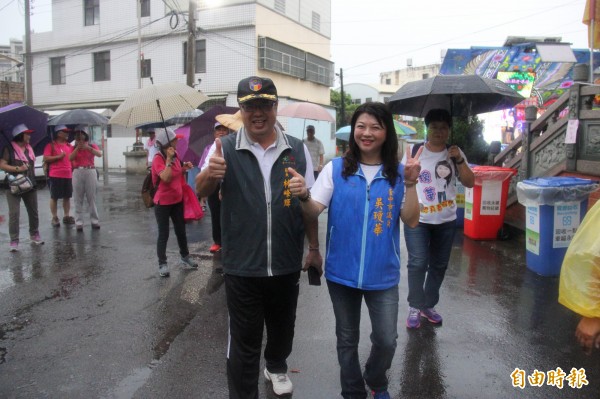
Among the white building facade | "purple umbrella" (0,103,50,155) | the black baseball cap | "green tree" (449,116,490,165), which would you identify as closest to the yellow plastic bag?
the black baseball cap

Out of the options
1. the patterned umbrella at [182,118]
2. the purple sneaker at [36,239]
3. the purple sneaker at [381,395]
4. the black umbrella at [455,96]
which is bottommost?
the purple sneaker at [381,395]

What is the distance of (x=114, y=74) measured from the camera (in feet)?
81.0

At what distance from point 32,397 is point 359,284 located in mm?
2265

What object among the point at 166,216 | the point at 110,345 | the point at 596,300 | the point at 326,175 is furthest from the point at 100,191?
the point at 596,300

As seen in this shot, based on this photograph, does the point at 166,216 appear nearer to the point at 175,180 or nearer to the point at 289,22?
the point at 175,180

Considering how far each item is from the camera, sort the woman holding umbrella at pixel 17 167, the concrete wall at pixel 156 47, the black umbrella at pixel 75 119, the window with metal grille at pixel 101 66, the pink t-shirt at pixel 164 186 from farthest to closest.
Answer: the window with metal grille at pixel 101 66, the concrete wall at pixel 156 47, the black umbrella at pixel 75 119, the woman holding umbrella at pixel 17 167, the pink t-shirt at pixel 164 186

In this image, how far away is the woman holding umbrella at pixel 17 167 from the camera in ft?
21.2

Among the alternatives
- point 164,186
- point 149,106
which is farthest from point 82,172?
point 149,106

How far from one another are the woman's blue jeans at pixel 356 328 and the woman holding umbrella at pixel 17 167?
5727 mm

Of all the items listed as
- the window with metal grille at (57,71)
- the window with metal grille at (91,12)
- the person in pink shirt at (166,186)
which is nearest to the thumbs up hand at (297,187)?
the person in pink shirt at (166,186)

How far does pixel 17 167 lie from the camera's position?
651 centimetres

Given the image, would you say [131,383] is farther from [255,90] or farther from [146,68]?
[146,68]

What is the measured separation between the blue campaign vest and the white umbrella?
3.14 metres

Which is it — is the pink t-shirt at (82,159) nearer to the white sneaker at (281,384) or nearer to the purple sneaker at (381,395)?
the white sneaker at (281,384)
